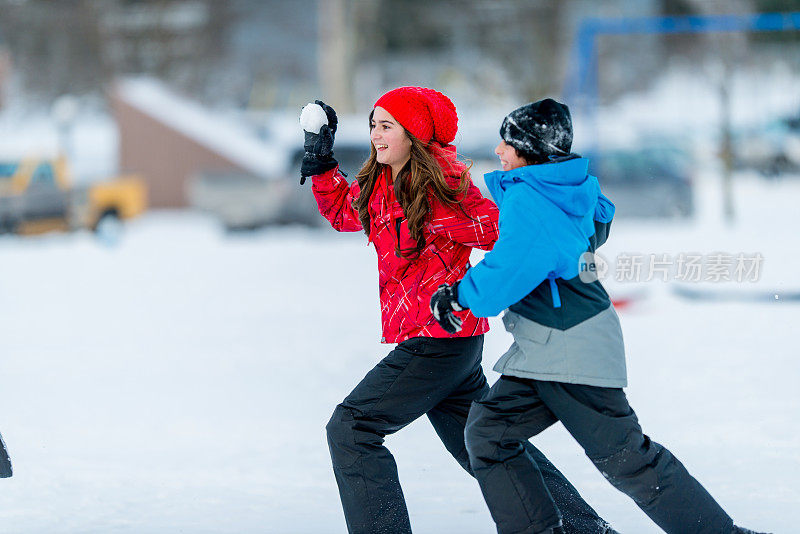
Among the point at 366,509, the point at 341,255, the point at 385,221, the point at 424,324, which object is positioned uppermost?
the point at 385,221

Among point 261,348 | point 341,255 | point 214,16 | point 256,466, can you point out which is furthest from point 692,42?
point 256,466

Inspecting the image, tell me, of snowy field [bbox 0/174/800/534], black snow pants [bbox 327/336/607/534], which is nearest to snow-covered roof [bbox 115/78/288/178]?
snowy field [bbox 0/174/800/534]

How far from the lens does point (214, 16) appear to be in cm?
3616

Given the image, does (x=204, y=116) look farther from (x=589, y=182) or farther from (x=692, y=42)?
(x=589, y=182)

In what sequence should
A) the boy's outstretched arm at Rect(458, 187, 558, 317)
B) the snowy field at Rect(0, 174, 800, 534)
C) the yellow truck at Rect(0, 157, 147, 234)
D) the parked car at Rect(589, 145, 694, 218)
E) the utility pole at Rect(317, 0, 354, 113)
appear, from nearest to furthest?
the boy's outstretched arm at Rect(458, 187, 558, 317)
the snowy field at Rect(0, 174, 800, 534)
the yellow truck at Rect(0, 157, 147, 234)
the parked car at Rect(589, 145, 694, 218)
the utility pole at Rect(317, 0, 354, 113)

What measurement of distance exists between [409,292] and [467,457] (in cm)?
56

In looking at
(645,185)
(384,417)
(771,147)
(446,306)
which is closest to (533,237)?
(446,306)

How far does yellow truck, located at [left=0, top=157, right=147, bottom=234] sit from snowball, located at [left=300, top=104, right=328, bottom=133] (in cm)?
1128

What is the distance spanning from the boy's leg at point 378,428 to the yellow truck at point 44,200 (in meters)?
11.6

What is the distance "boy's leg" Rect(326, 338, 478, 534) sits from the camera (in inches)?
116

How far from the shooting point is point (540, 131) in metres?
2.81

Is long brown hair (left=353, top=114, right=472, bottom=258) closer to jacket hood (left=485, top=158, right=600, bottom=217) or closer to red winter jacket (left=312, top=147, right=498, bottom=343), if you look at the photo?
red winter jacket (left=312, top=147, right=498, bottom=343)

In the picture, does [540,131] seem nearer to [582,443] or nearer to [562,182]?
[562,182]

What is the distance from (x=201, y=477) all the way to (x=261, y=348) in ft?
9.20
